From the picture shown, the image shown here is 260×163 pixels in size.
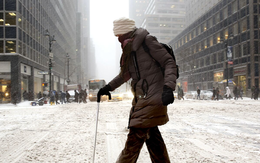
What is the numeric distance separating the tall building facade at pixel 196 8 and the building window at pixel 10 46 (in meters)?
50.1

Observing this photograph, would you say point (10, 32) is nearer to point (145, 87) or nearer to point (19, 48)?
point (19, 48)

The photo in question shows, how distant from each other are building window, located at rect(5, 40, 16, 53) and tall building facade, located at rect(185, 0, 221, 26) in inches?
1973

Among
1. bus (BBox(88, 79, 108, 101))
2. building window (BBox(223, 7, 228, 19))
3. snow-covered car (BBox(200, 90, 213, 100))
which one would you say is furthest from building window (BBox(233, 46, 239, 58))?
bus (BBox(88, 79, 108, 101))

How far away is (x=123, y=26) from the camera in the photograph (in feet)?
8.83

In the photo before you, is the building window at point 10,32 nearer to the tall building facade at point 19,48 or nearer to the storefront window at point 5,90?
the tall building facade at point 19,48

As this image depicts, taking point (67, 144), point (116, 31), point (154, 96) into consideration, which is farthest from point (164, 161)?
point (67, 144)

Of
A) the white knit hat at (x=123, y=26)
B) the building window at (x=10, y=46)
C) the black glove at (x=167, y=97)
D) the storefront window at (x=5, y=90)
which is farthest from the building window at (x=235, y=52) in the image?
the black glove at (x=167, y=97)

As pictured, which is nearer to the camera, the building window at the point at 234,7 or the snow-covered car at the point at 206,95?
the snow-covered car at the point at 206,95

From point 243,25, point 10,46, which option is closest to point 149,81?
point 10,46

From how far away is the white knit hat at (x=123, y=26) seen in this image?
8.82 ft

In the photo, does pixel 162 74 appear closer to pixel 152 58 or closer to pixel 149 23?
pixel 152 58

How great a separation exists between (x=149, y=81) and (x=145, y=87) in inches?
3.1

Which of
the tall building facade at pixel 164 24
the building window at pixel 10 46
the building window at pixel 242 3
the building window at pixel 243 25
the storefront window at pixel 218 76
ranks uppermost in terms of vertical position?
the tall building facade at pixel 164 24

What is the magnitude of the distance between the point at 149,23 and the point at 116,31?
111m
